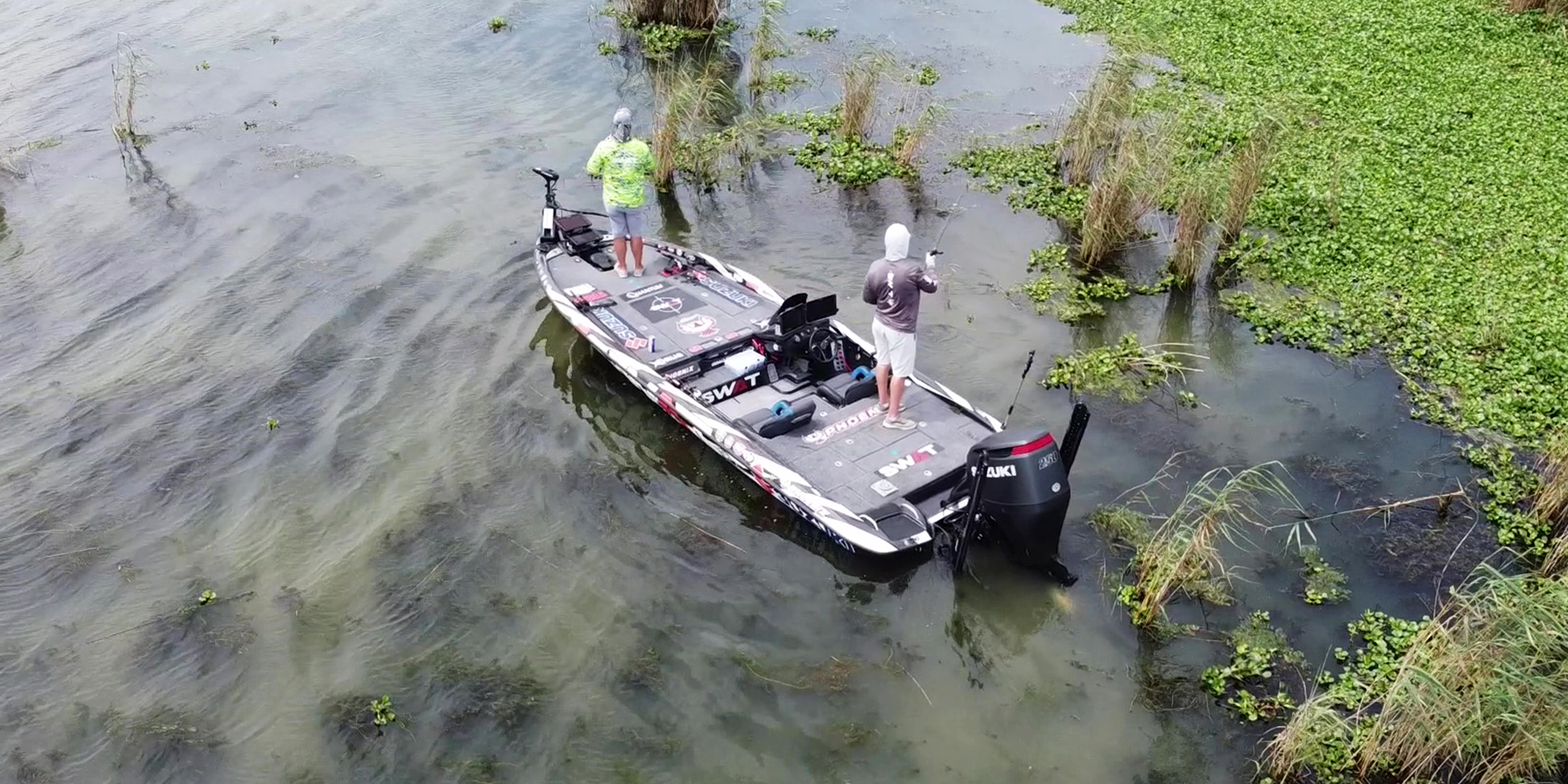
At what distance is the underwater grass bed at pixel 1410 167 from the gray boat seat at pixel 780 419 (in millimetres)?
5509

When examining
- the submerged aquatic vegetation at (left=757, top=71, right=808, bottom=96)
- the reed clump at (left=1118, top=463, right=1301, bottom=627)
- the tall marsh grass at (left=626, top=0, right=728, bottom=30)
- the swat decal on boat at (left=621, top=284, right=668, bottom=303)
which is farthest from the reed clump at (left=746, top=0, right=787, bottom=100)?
the reed clump at (left=1118, top=463, right=1301, bottom=627)

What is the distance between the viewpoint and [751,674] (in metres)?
7.68

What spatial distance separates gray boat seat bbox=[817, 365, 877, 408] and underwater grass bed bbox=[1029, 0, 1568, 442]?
4747 millimetres

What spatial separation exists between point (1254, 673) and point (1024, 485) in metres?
2.15

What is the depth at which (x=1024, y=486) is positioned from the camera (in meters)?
7.50

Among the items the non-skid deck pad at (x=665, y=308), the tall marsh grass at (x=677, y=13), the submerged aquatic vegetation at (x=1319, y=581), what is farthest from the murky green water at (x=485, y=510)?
the tall marsh grass at (x=677, y=13)

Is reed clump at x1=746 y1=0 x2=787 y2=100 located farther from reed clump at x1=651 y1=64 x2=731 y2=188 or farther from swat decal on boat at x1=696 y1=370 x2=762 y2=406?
swat decal on boat at x1=696 y1=370 x2=762 y2=406

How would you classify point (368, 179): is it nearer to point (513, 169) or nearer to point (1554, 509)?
point (513, 169)

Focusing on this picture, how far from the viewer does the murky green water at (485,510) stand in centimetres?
730

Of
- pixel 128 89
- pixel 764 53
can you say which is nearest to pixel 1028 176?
pixel 764 53

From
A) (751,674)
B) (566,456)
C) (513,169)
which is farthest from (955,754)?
(513,169)

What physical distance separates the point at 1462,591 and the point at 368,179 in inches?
571

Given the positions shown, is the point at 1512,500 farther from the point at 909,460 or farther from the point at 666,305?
the point at 666,305

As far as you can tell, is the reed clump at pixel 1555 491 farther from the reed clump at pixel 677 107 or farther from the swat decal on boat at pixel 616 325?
the reed clump at pixel 677 107
